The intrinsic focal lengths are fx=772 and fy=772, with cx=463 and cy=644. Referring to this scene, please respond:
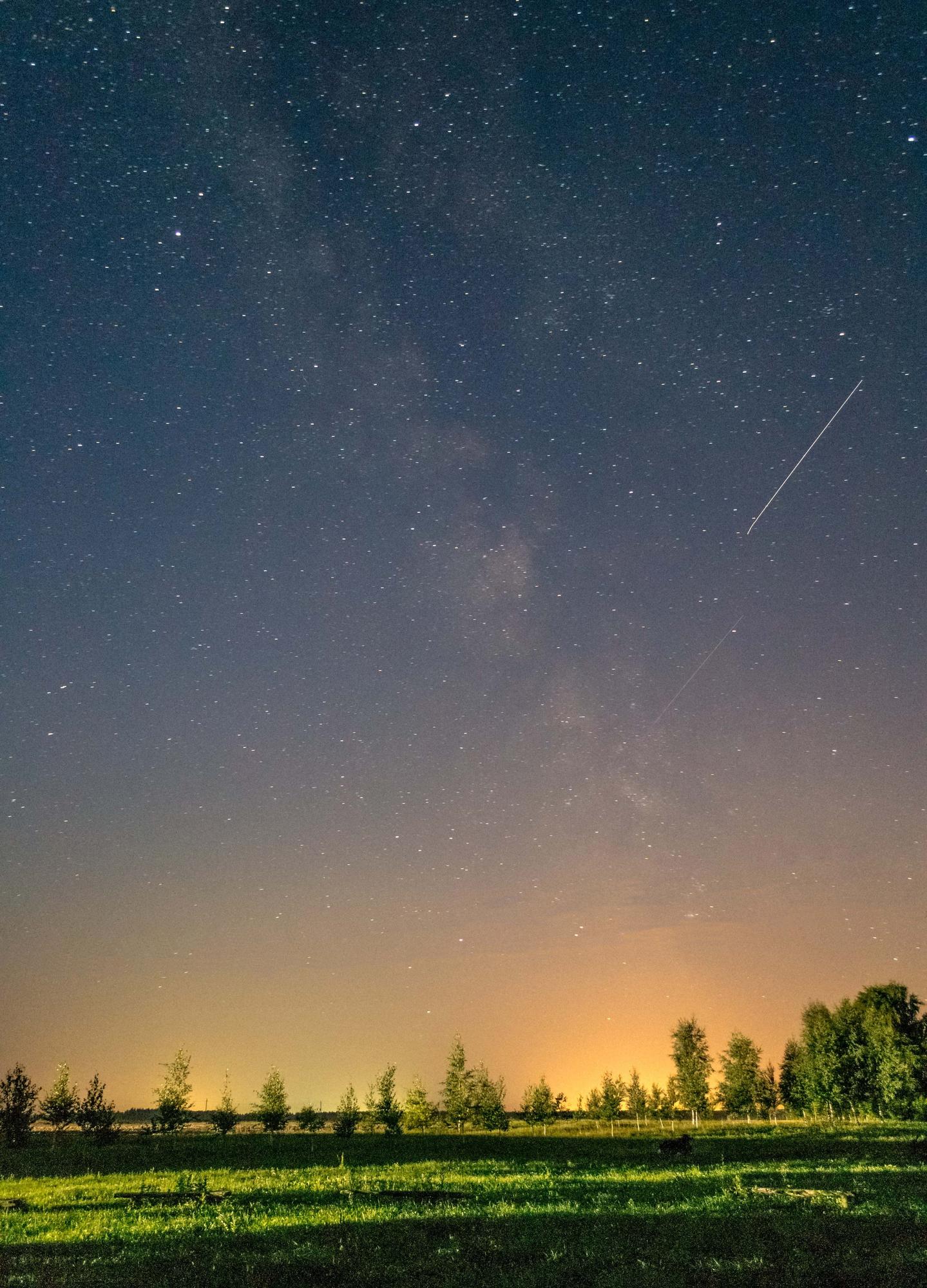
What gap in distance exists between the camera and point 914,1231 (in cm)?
1502

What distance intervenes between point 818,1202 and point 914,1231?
391cm

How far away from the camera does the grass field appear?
11.9 meters

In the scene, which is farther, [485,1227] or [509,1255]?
[485,1227]

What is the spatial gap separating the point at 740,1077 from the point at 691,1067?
1014cm

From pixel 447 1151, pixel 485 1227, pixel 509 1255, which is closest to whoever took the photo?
pixel 509 1255

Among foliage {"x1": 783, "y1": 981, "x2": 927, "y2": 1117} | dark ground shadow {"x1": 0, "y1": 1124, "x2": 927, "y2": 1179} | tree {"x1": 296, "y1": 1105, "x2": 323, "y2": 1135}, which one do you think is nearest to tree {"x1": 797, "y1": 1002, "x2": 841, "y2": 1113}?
foliage {"x1": 783, "y1": 981, "x2": 927, "y2": 1117}

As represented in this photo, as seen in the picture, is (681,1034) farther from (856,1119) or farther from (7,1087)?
(7,1087)

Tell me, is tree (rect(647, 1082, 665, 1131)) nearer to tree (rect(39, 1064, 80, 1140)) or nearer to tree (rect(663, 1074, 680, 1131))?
tree (rect(663, 1074, 680, 1131))

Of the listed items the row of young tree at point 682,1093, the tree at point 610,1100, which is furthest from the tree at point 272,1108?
the tree at point 610,1100

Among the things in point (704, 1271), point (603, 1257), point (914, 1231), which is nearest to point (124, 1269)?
point (603, 1257)

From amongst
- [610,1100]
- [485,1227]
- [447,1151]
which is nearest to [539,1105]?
[610,1100]

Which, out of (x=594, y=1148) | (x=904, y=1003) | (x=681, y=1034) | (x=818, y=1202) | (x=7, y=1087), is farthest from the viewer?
(x=681, y=1034)

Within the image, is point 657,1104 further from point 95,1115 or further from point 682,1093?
point 95,1115

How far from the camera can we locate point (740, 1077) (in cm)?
10800
